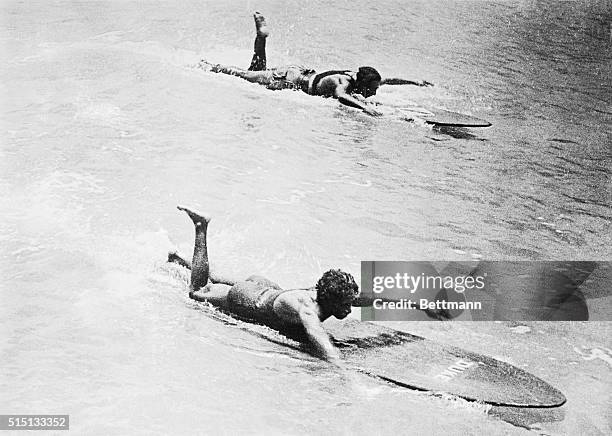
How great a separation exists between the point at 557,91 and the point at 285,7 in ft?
4.48

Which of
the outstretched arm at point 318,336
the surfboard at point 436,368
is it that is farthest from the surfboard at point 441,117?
the outstretched arm at point 318,336

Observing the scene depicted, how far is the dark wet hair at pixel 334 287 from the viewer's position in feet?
8.48

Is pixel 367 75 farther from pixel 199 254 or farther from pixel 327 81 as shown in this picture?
pixel 199 254

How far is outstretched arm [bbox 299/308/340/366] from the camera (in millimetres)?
2521

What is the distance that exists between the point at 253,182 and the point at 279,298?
565mm

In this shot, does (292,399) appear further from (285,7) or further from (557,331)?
(285,7)

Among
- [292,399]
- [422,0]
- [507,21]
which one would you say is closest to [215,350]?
[292,399]

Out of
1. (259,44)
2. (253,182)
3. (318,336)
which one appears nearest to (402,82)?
(259,44)

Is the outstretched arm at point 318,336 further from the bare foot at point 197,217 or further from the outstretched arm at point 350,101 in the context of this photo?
the outstretched arm at point 350,101

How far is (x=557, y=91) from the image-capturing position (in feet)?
11.0

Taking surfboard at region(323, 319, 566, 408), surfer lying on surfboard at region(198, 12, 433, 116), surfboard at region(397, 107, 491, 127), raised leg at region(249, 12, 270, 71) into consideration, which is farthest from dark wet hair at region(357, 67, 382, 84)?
surfboard at region(323, 319, 566, 408)

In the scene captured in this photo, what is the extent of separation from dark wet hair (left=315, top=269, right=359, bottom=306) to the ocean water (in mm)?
166

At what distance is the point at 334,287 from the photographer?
8.48 feet

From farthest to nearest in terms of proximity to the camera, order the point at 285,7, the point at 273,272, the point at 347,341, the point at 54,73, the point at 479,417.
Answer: the point at 285,7 < the point at 54,73 < the point at 273,272 < the point at 347,341 < the point at 479,417
